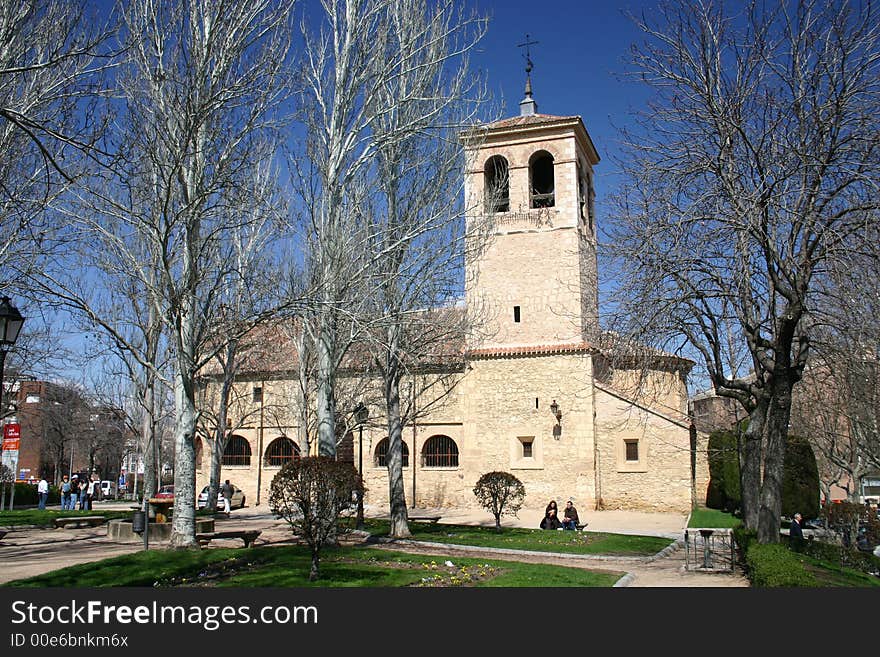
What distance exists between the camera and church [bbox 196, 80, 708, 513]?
2558cm

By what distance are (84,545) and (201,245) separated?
6.66m

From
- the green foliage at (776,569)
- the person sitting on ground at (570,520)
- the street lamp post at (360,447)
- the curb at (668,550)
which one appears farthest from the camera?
the person sitting on ground at (570,520)

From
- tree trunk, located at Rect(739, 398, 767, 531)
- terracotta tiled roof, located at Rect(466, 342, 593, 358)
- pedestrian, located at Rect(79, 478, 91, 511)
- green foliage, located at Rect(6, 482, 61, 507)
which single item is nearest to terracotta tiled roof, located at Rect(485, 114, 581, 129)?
terracotta tiled roof, located at Rect(466, 342, 593, 358)

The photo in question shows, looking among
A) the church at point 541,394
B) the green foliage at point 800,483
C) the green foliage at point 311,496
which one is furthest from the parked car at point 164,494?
the green foliage at point 800,483

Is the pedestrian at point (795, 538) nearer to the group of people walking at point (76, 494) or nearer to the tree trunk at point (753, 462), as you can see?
the tree trunk at point (753, 462)

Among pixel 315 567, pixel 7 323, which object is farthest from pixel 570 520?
pixel 7 323

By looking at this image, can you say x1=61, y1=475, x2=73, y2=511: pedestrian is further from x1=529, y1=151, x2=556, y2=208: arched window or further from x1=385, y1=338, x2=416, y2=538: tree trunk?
x1=529, y1=151, x2=556, y2=208: arched window

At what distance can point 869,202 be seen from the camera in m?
10.1

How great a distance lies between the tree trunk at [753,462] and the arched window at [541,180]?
14.7 metres

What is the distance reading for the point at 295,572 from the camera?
33.9ft

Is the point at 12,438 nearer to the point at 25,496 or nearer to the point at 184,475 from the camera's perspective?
the point at 184,475

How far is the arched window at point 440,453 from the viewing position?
2822 cm

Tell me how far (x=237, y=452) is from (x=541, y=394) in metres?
14.2

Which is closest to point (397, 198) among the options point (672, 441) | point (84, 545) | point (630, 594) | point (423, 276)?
point (423, 276)
